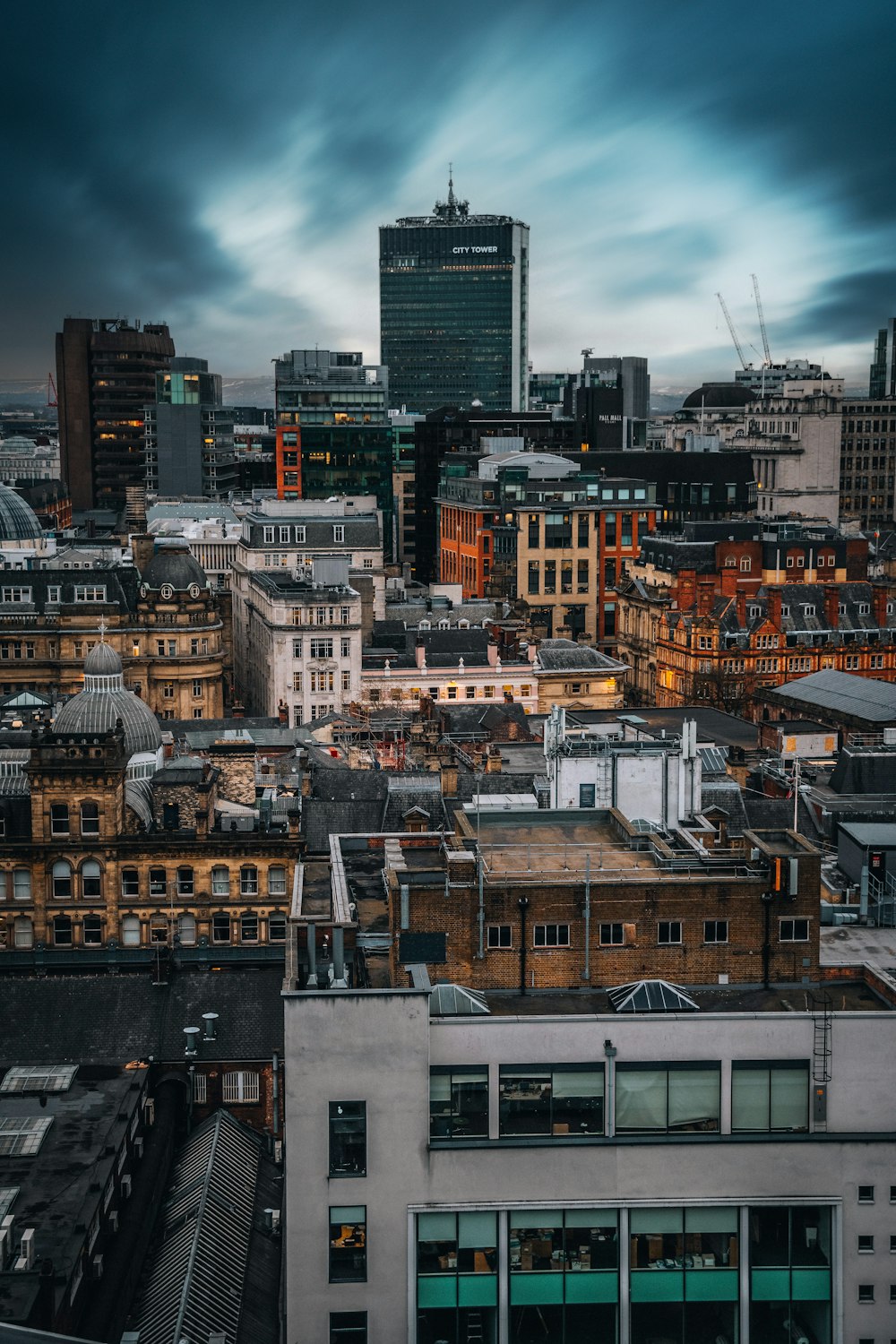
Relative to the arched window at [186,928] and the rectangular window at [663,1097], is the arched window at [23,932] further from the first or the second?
the rectangular window at [663,1097]

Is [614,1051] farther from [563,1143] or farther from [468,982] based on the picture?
[468,982]

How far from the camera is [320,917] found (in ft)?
208

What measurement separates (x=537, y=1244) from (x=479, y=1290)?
7.16 feet

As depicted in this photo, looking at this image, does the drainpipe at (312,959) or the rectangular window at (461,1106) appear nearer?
the rectangular window at (461,1106)

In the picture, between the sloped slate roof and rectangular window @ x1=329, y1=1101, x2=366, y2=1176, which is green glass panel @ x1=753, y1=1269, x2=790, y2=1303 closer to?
rectangular window @ x1=329, y1=1101, x2=366, y2=1176

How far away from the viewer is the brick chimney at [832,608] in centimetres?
17500

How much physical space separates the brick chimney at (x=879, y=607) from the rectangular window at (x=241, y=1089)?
11348cm

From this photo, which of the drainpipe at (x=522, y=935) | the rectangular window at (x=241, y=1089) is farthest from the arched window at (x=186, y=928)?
the drainpipe at (x=522, y=935)

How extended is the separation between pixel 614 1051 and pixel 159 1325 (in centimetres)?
2254

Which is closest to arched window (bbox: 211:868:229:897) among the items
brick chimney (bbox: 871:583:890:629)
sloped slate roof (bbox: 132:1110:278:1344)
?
sloped slate roof (bbox: 132:1110:278:1344)

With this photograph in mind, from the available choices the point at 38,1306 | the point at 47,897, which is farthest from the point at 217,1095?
the point at 38,1306

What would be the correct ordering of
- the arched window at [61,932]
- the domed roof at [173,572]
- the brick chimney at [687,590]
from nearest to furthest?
the arched window at [61,932]
the domed roof at [173,572]
the brick chimney at [687,590]

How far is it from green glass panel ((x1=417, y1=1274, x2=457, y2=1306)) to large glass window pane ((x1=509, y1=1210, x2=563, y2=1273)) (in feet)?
6.23

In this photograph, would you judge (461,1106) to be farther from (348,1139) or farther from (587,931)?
(587,931)
